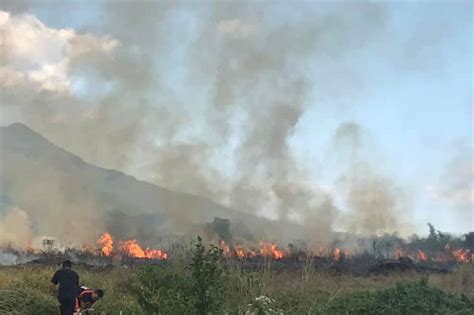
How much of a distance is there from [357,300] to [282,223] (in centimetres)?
4679

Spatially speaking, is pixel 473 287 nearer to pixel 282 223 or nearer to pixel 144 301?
pixel 144 301

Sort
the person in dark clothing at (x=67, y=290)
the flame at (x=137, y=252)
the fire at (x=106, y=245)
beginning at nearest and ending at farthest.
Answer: the person in dark clothing at (x=67, y=290) < the flame at (x=137, y=252) < the fire at (x=106, y=245)

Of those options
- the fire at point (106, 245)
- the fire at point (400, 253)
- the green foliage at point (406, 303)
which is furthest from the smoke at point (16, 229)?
the green foliage at point (406, 303)

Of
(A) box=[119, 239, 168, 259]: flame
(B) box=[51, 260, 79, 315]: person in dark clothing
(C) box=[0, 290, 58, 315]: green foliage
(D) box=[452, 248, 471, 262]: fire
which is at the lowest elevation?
(C) box=[0, 290, 58, 315]: green foliage

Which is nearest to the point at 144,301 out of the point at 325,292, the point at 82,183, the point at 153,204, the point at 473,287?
the point at 325,292

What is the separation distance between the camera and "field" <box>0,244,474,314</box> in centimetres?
729

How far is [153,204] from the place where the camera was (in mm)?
73625

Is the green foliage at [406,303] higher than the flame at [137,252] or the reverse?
the reverse

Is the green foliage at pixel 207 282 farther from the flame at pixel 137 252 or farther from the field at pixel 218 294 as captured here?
the flame at pixel 137 252

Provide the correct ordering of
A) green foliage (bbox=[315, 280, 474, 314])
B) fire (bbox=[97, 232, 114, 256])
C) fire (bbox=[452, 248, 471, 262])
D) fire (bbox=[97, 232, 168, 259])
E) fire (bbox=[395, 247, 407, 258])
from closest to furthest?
1. green foliage (bbox=[315, 280, 474, 314])
2. fire (bbox=[97, 232, 168, 259])
3. fire (bbox=[97, 232, 114, 256])
4. fire (bbox=[452, 248, 471, 262])
5. fire (bbox=[395, 247, 407, 258])

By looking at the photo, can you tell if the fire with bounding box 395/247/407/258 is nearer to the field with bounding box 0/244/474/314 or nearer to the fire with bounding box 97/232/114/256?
the fire with bounding box 97/232/114/256

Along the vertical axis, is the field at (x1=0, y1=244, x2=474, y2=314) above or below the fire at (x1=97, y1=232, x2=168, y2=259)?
below

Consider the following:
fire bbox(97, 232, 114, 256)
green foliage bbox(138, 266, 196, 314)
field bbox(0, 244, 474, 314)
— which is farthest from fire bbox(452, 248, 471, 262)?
green foliage bbox(138, 266, 196, 314)

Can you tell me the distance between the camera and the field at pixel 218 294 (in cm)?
729
